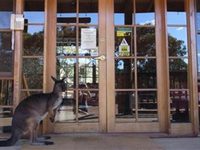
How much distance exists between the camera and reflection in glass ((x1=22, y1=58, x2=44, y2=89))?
19.3ft

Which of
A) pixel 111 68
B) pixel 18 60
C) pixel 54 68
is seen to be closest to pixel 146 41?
pixel 111 68

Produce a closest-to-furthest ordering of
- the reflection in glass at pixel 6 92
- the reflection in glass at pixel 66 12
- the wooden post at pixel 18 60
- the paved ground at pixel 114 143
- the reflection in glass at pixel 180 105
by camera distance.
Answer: the paved ground at pixel 114 143
the wooden post at pixel 18 60
the reflection in glass at pixel 6 92
the reflection in glass at pixel 180 105
the reflection in glass at pixel 66 12

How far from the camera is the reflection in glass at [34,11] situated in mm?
5988

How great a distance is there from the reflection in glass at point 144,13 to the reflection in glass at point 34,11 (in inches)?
60.2

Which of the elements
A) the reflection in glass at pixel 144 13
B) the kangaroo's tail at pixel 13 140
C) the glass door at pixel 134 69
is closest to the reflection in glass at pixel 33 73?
the kangaroo's tail at pixel 13 140

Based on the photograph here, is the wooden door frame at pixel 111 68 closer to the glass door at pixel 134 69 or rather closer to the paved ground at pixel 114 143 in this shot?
the glass door at pixel 134 69

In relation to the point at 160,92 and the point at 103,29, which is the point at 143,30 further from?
the point at 160,92

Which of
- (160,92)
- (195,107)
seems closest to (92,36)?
(160,92)

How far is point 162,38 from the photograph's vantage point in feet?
20.0

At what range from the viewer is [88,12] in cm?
616

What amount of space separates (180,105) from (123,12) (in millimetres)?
1746

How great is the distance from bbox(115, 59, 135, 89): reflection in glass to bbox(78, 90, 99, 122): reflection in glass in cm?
41

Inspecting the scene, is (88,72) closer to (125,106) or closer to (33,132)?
(125,106)

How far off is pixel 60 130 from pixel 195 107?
6.93ft
